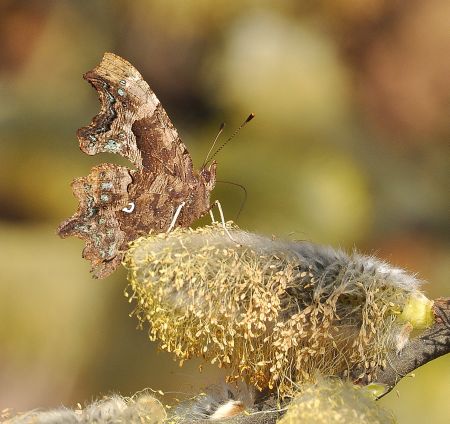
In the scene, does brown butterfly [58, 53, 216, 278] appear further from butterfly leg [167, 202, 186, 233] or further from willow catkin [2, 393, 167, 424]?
willow catkin [2, 393, 167, 424]

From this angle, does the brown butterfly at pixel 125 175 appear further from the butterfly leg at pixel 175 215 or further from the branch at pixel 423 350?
the branch at pixel 423 350

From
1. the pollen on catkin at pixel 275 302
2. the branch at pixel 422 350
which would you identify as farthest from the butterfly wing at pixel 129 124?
the branch at pixel 422 350

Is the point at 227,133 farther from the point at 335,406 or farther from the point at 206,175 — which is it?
the point at 335,406

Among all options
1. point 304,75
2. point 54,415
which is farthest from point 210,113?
point 54,415

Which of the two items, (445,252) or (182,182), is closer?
(182,182)

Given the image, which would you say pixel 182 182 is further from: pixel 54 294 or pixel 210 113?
pixel 54 294

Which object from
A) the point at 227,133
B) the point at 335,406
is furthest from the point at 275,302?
the point at 227,133
